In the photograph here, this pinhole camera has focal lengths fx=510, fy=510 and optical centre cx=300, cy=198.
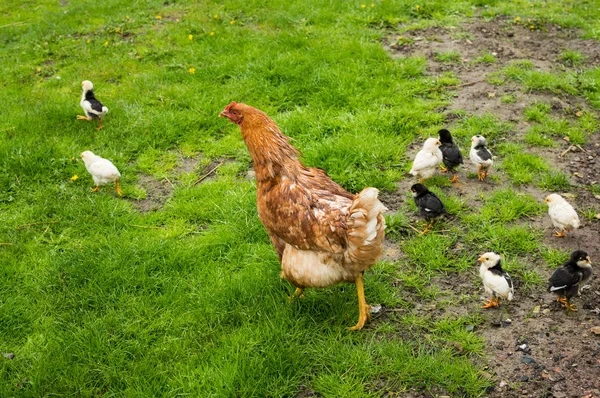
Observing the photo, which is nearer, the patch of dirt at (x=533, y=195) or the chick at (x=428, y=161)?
the patch of dirt at (x=533, y=195)

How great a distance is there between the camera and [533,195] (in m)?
5.75

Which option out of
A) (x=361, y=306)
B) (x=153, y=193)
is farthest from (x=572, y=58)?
(x=153, y=193)

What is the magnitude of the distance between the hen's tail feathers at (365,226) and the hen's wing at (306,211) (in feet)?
0.38

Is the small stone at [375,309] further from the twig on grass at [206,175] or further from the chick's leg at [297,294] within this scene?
the twig on grass at [206,175]

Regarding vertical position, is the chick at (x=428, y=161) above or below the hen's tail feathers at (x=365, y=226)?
below

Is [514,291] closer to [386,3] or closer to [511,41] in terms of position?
[511,41]

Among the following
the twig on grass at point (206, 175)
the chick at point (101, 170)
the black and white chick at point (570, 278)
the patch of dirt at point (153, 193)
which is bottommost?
the patch of dirt at point (153, 193)

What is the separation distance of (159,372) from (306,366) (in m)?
1.14

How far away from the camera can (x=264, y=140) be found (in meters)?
4.39

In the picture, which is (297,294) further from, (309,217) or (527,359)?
(527,359)

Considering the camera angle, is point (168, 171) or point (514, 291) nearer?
point (514, 291)

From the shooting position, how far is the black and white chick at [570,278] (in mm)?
4211

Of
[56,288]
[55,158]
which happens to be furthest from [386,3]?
[56,288]

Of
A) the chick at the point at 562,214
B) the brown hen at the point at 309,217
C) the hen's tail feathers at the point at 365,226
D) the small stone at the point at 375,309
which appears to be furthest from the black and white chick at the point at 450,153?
the hen's tail feathers at the point at 365,226
